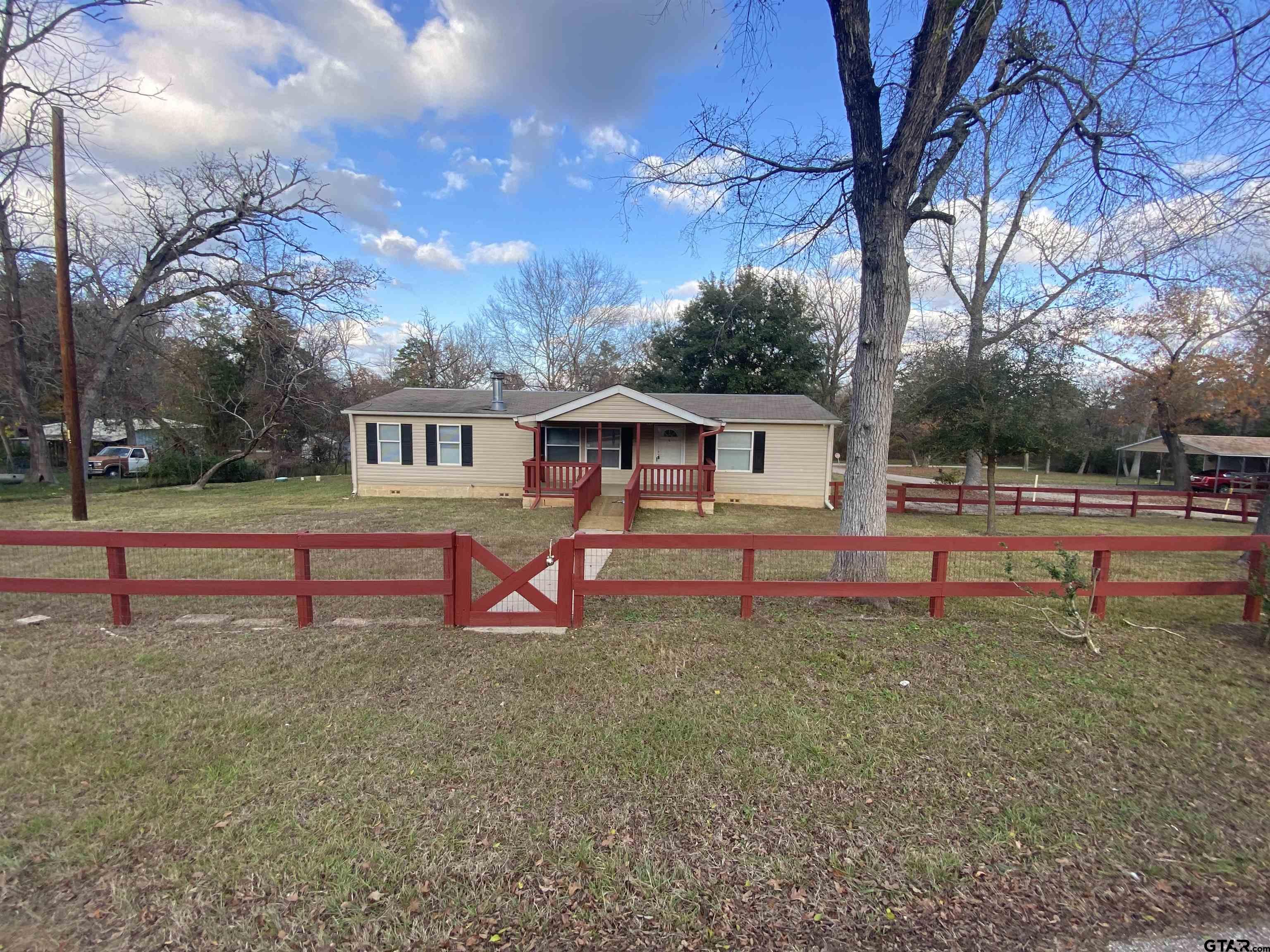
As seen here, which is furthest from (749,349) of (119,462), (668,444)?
(119,462)

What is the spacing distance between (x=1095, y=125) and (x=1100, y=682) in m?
6.16

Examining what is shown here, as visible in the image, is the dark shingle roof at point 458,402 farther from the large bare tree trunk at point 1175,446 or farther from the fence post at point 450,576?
the large bare tree trunk at point 1175,446

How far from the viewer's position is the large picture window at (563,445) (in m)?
16.0

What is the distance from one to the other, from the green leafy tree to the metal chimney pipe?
35.1 ft

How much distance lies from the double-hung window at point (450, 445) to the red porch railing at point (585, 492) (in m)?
4.22

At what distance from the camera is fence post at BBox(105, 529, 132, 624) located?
15.3ft

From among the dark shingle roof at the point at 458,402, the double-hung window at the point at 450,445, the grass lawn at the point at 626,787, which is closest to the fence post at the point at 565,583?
the grass lawn at the point at 626,787

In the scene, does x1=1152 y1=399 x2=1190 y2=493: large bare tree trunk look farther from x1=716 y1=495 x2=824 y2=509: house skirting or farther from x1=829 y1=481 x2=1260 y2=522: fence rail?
x1=716 y1=495 x2=824 y2=509: house skirting

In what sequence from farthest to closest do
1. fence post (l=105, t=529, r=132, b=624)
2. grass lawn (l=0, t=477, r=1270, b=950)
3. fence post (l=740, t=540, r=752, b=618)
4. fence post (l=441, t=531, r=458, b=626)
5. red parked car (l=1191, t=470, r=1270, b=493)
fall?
red parked car (l=1191, t=470, r=1270, b=493), fence post (l=740, t=540, r=752, b=618), fence post (l=105, t=529, r=132, b=624), fence post (l=441, t=531, r=458, b=626), grass lawn (l=0, t=477, r=1270, b=950)

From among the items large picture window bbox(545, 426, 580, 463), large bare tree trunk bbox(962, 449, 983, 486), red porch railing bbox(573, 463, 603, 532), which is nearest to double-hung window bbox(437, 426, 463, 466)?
large picture window bbox(545, 426, 580, 463)

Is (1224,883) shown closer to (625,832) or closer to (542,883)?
(625,832)

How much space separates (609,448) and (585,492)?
13.2 feet

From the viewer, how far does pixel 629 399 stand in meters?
14.1

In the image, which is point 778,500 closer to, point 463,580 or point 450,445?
point 450,445
